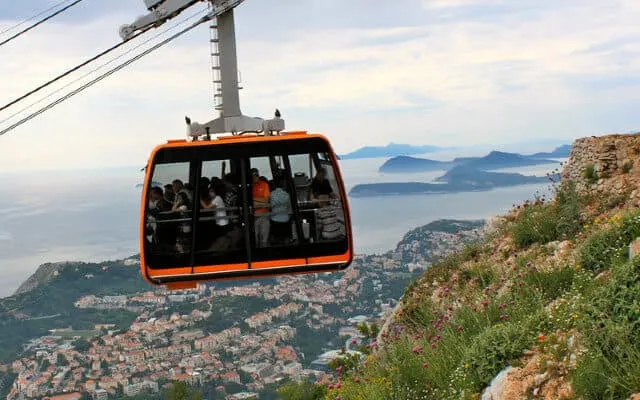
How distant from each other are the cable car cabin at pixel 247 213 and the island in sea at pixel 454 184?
134 meters

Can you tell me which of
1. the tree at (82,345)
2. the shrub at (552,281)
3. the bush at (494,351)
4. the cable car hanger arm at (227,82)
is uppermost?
the cable car hanger arm at (227,82)

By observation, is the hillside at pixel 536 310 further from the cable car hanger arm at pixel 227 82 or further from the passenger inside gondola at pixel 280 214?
the cable car hanger arm at pixel 227 82

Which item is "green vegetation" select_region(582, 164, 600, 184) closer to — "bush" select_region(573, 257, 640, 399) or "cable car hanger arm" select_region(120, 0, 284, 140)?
"cable car hanger arm" select_region(120, 0, 284, 140)

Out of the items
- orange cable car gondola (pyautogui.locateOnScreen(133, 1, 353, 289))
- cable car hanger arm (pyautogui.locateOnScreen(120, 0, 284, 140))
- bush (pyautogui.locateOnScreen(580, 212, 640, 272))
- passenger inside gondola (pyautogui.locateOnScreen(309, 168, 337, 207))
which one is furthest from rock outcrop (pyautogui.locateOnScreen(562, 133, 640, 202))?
cable car hanger arm (pyautogui.locateOnScreen(120, 0, 284, 140))

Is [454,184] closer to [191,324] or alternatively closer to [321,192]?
[191,324]

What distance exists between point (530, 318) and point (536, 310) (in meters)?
0.37

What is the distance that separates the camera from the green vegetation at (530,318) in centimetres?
523

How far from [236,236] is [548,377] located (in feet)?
13.1

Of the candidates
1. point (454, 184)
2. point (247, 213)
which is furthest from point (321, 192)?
point (454, 184)

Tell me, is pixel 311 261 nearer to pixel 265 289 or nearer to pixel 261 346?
pixel 261 346

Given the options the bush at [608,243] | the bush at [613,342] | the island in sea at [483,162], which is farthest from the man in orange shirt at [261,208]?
the island in sea at [483,162]

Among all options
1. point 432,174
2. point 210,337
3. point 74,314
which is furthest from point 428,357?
point 432,174

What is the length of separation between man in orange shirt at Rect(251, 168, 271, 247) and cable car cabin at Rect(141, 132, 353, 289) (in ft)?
0.04

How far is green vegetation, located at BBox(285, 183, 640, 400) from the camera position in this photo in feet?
17.1
